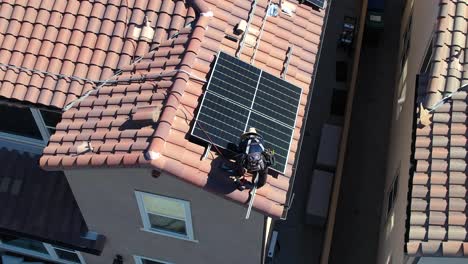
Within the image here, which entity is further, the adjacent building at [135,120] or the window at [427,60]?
the window at [427,60]

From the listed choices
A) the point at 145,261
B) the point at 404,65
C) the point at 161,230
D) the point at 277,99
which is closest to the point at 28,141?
the point at 161,230

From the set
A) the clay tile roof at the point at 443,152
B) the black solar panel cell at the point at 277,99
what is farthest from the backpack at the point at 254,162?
the clay tile roof at the point at 443,152

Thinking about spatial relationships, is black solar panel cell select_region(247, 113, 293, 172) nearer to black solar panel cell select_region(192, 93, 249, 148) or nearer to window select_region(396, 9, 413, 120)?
black solar panel cell select_region(192, 93, 249, 148)

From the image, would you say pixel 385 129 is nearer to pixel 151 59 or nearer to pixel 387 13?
pixel 387 13

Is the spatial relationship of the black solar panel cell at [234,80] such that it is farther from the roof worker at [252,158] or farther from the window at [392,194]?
the window at [392,194]

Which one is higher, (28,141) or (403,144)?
(403,144)

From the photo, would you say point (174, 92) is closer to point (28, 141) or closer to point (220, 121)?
point (220, 121)

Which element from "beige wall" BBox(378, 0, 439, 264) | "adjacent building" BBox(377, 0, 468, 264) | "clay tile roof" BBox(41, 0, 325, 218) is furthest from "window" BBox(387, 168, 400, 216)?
"clay tile roof" BBox(41, 0, 325, 218)
